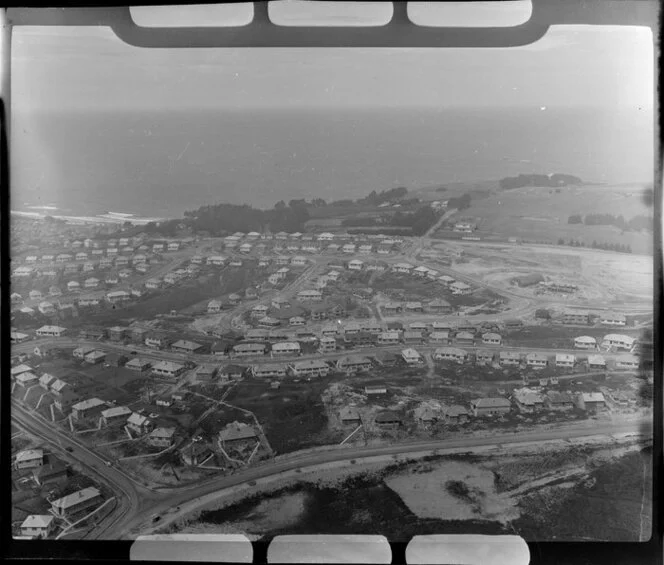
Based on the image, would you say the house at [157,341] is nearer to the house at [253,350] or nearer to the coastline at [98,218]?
the house at [253,350]

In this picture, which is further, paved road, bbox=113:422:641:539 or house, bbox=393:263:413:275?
house, bbox=393:263:413:275

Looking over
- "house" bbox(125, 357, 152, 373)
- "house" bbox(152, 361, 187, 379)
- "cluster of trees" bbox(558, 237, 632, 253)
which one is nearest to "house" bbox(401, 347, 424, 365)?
"cluster of trees" bbox(558, 237, 632, 253)

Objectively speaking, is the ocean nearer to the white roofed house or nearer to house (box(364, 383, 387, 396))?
the white roofed house

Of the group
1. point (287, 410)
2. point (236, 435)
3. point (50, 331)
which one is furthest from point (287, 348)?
point (50, 331)

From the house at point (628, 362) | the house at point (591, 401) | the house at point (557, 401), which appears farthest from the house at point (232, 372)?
the house at point (628, 362)

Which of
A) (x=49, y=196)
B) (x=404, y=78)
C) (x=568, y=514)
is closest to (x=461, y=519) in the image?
(x=568, y=514)

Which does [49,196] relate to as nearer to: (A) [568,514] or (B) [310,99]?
(B) [310,99]
